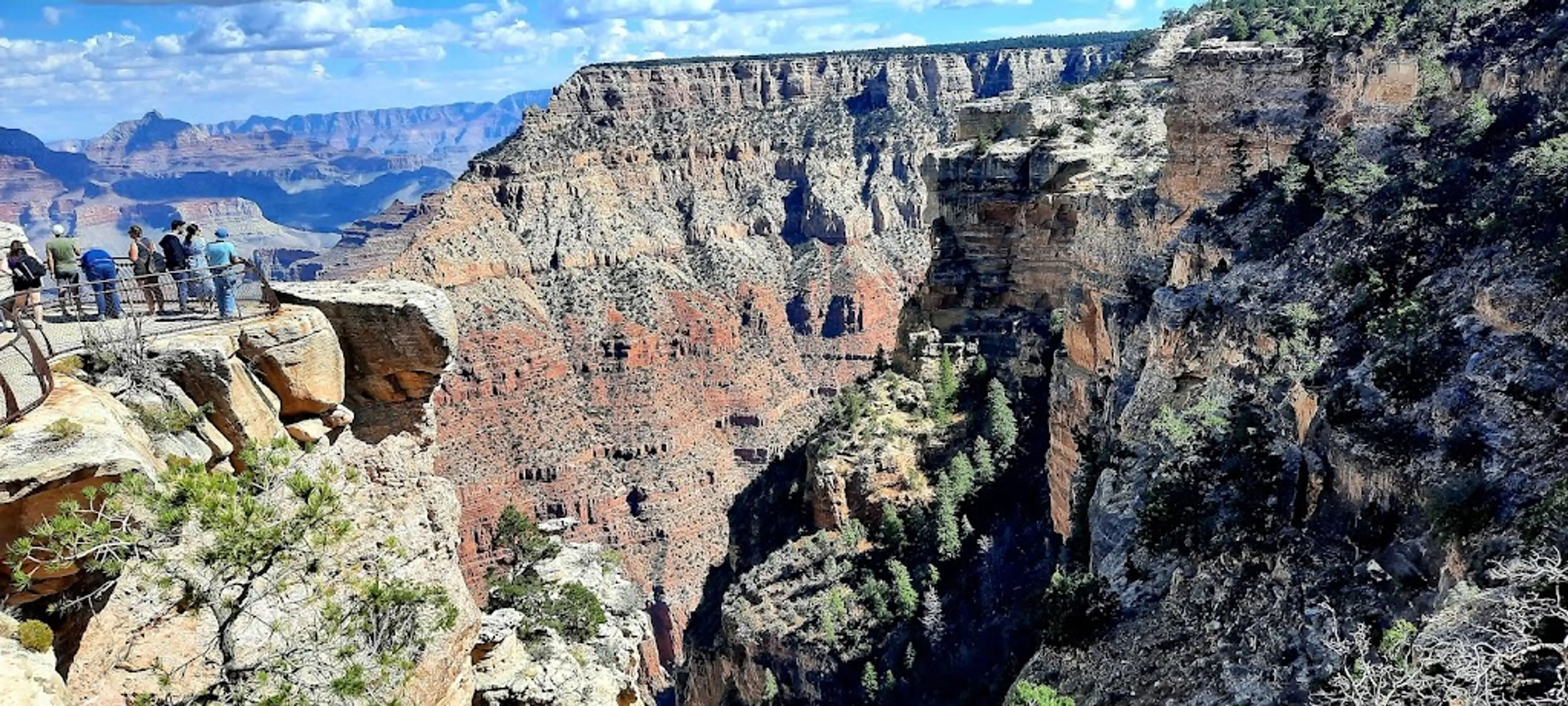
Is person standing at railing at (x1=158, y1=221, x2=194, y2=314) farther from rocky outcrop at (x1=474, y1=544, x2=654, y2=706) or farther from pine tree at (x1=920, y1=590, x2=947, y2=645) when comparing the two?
pine tree at (x1=920, y1=590, x2=947, y2=645)

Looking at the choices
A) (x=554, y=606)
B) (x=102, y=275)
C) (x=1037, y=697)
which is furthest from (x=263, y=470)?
(x=1037, y=697)

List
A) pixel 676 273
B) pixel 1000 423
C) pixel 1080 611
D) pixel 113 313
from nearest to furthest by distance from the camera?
pixel 113 313 → pixel 1080 611 → pixel 1000 423 → pixel 676 273

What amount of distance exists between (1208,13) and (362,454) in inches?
2584

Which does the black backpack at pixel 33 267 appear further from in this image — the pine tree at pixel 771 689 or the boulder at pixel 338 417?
the pine tree at pixel 771 689

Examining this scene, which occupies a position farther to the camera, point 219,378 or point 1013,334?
point 1013,334

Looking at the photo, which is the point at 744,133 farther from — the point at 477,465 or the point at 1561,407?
the point at 1561,407

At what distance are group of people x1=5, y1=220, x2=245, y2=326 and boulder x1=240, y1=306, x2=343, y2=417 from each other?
84 centimetres

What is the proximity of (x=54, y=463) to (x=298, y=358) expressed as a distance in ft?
18.3

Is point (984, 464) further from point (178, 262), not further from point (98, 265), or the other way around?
point (98, 265)

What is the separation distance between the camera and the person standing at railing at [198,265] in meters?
17.9

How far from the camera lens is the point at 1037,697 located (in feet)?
Result: 65.1

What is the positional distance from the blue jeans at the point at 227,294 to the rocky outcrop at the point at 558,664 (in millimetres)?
7366

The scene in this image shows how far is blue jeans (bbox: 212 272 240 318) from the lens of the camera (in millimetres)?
17797

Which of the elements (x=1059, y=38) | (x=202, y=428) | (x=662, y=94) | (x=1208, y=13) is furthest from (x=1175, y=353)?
(x=1059, y=38)
